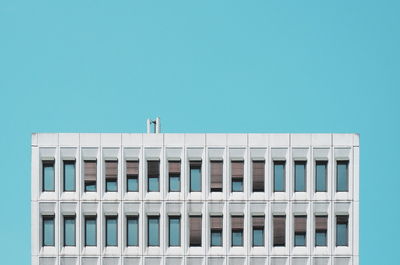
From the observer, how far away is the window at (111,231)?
60.8 m

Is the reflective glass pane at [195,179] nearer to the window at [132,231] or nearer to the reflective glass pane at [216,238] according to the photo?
the reflective glass pane at [216,238]

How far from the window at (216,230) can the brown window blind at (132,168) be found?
228 inches

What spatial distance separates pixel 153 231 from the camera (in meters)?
60.8

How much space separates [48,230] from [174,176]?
8.98m

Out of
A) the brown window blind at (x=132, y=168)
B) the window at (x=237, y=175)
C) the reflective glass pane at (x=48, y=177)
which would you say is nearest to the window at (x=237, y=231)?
the window at (x=237, y=175)

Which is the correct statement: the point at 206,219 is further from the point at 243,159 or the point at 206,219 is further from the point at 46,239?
the point at 46,239

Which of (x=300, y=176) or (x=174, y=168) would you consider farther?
(x=300, y=176)

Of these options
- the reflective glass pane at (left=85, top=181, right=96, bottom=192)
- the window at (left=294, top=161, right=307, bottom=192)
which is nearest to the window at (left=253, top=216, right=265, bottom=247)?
the window at (left=294, top=161, right=307, bottom=192)

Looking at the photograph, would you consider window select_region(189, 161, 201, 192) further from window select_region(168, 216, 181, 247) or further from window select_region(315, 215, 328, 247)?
window select_region(315, 215, 328, 247)

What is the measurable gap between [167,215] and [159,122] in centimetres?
679

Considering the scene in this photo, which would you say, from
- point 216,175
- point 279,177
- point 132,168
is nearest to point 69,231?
point 132,168

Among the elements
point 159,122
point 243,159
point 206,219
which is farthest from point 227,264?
point 159,122

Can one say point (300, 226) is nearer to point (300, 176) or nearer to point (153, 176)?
point (300, 176)

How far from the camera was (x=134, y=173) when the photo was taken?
6088 centimetres
